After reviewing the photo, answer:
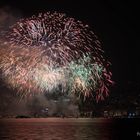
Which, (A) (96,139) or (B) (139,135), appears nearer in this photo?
(A) (96,139)

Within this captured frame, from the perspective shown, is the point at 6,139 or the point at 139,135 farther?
the point at 139,135

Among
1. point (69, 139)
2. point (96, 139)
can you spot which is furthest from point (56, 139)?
point (96, 139)

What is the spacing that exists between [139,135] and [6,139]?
1589 inches

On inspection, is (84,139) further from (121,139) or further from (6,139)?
(6,139)

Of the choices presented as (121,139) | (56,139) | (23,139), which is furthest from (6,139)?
(121,139)

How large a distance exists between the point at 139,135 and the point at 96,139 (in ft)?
61.4

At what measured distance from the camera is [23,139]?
119 meters

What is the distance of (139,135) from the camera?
131000 millimetres

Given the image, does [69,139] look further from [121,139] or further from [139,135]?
[139,135]

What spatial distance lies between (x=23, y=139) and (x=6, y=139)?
5019 mm

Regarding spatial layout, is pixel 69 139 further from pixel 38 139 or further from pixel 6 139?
pixel 6 139

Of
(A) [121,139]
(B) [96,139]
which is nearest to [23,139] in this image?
(B) [96,139]

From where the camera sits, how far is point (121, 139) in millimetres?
122938

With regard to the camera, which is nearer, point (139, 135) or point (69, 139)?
point (69, 139)
